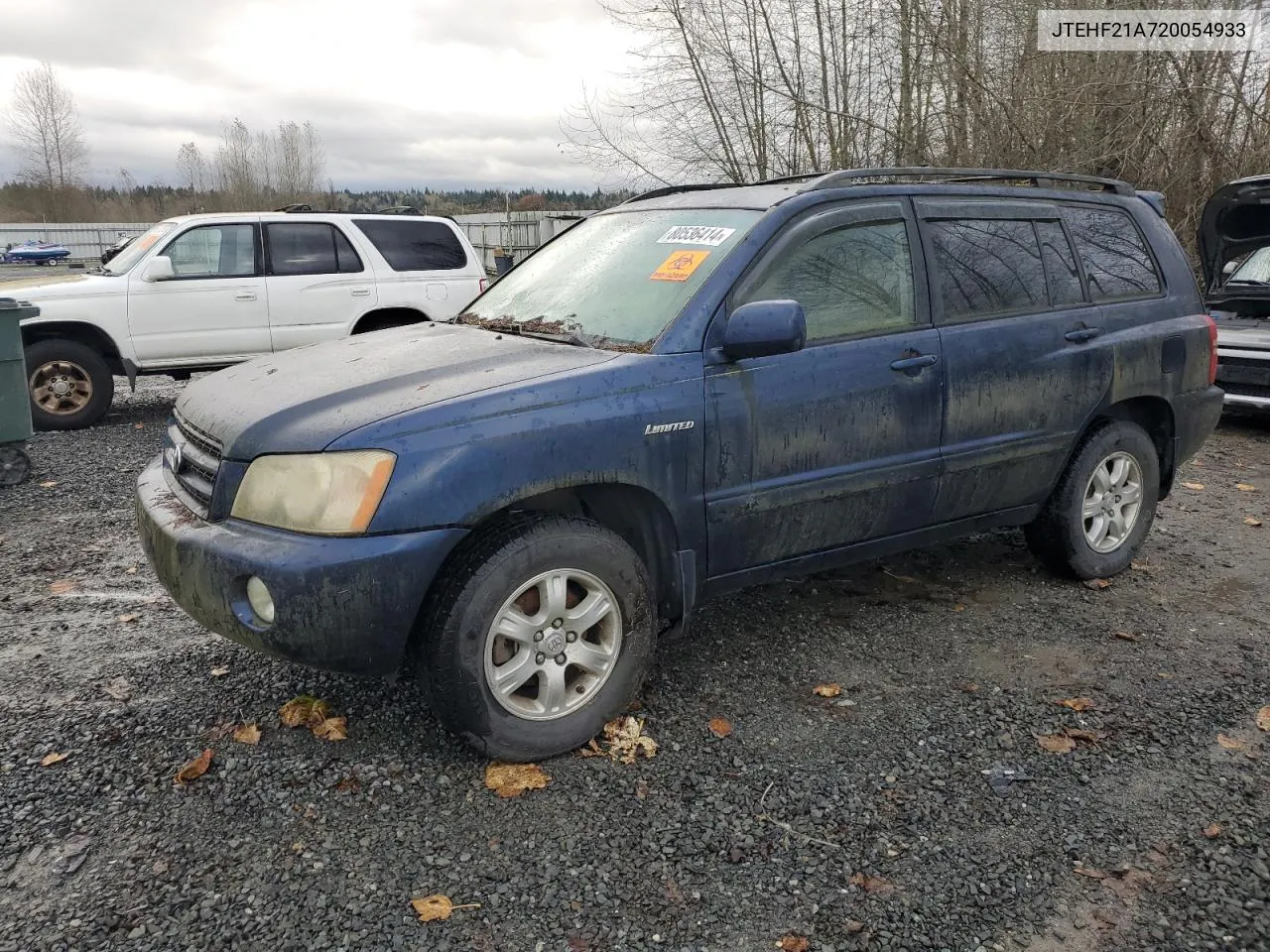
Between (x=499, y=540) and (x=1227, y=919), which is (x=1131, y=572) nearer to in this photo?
(x=1227, y=919)

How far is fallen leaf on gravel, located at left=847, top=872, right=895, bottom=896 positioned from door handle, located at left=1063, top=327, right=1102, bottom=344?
266cm

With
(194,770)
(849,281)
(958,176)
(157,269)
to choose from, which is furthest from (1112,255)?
(157,269)

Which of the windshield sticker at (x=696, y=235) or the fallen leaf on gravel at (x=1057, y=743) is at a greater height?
the windshield sticker at (x=696, y=235)

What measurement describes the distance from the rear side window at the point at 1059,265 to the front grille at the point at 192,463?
348cm

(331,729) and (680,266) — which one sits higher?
(680,266)

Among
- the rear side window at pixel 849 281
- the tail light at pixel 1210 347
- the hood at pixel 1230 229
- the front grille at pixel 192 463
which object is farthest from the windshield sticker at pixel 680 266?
the hood at pixel 1230 229

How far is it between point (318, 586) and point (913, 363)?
2.33m

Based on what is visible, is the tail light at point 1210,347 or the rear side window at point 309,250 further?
the rear side window at point 309,250

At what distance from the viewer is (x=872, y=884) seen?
8.09 ft

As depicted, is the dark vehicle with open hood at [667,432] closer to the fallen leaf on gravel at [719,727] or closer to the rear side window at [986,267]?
the rear side window at [986,267]

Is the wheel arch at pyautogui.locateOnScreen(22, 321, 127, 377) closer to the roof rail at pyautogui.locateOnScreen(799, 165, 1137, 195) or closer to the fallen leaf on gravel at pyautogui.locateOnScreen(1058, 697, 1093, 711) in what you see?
the roof rail at pyautogui.locateOnScreen(799, 165, 1137, 195)

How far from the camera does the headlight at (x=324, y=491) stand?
2680 millimetres

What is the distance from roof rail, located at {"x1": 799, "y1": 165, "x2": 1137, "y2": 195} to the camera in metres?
3.72

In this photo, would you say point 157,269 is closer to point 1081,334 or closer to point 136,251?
point 136,251
